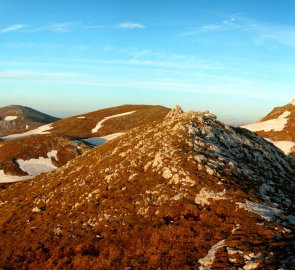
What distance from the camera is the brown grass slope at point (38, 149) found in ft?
255

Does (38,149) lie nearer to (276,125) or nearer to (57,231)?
(276,125)

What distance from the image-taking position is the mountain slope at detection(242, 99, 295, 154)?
60.5m

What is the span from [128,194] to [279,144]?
42.5 meters

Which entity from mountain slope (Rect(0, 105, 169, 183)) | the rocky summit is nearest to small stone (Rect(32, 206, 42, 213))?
the rocky summit

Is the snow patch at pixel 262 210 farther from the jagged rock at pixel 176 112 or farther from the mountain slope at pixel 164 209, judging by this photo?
the jagged rock at pixel 176 112

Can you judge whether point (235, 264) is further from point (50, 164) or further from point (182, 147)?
point (50, 164)

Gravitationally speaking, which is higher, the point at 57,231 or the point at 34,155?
the point at 57,231

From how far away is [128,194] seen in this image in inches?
1080

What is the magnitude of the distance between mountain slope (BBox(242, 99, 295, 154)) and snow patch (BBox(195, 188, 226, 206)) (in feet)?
115

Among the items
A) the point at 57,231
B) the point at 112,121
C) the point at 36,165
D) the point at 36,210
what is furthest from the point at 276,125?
the point at 112,121

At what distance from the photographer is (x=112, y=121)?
136 m

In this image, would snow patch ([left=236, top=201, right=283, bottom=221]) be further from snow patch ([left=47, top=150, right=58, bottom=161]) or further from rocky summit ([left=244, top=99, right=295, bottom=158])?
snow patch ([left=47, top=150, right=58, bottom=161])

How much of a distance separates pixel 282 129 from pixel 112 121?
254 feet

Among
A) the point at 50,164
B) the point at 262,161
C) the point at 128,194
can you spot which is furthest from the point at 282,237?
the point at 50,164
